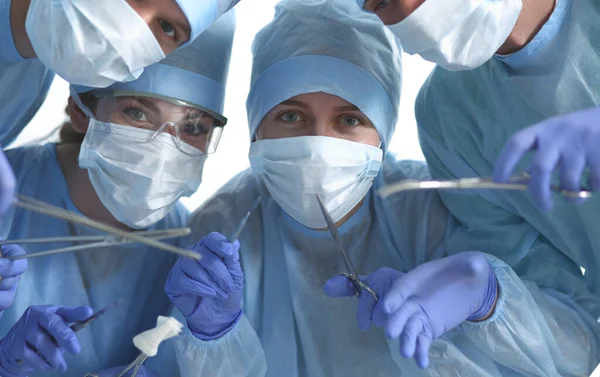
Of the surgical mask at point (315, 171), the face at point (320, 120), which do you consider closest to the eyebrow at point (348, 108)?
the face at point (320, 120)

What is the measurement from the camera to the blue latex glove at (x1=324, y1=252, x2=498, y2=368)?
1.68 metres

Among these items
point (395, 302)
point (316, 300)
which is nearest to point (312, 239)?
point (316, 300)

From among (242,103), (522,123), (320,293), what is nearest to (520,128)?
(522,123)

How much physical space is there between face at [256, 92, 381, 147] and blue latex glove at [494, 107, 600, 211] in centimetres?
60

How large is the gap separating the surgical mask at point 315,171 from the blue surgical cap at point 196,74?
201 mm

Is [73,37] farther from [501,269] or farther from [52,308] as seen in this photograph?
[501,269]

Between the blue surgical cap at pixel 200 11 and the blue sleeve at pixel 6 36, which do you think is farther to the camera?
the blue sleeve at pixel 6 36

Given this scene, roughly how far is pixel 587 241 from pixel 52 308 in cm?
137

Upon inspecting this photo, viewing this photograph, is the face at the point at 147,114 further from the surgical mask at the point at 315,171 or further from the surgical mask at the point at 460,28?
the surgical mask at the point at 460,28

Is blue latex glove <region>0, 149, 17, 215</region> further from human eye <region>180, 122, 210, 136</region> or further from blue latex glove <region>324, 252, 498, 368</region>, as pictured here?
blue latex glove <region>324, 252, 498, 368</region>

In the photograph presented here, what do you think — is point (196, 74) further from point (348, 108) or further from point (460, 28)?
point (460, 28)

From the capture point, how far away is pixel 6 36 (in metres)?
1.79

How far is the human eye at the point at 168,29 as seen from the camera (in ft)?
5.61

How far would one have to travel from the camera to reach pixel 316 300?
6.86 ft
